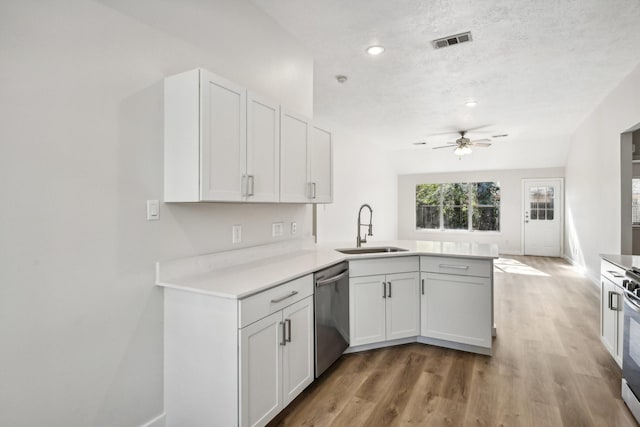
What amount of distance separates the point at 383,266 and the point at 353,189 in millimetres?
4546

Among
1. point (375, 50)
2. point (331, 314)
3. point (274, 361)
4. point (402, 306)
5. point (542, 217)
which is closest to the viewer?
point (274, 361)

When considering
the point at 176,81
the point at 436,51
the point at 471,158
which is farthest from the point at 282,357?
the point at 471,158

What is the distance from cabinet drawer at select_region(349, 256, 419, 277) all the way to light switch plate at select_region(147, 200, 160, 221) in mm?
1570

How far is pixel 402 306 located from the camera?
3.09 meters

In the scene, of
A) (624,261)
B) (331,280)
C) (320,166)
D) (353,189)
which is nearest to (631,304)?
(624,261)

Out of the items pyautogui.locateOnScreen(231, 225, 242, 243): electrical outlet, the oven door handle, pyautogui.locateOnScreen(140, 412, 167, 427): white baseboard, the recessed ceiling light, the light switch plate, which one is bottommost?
pyautogui.locateOnScreen(140, 412, 167, 427): white baseboard

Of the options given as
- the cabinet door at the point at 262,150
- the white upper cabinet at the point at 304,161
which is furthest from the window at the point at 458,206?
the cabinet door at the point at 262,150

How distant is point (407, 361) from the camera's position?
285cm

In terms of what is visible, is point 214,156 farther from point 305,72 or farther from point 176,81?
point 305,72

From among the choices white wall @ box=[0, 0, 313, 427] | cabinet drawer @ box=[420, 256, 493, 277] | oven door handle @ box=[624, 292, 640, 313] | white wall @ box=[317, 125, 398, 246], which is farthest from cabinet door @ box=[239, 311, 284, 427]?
white wall @ box=[317, 125, 398, 246]

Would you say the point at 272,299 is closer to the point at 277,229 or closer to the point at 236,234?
the point at 236,234

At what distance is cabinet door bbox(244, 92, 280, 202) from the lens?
7.09 ft

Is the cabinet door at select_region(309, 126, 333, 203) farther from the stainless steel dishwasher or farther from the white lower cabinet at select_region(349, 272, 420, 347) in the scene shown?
the white lower cabinet at select_region(349, 272, 420, 347)

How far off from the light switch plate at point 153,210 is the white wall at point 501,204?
9171 millimetres
